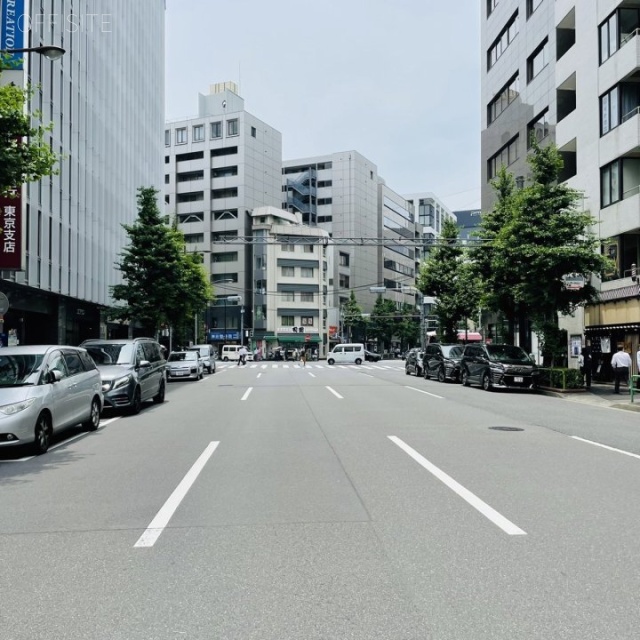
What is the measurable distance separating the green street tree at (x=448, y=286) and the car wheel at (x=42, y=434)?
3181 centimetres

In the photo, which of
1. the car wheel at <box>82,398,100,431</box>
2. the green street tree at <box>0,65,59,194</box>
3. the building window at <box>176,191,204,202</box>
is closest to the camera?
the green street tree at <box>0,65,59,194</box>

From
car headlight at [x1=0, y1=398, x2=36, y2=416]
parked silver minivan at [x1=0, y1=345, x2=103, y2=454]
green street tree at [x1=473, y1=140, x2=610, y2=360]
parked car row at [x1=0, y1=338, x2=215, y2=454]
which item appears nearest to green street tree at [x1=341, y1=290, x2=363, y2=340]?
green street tree at [x1=473, y1=140, x2=610, y2=360]

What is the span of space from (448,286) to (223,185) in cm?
5091

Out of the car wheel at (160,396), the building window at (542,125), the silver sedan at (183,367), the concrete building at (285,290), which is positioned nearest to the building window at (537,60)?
the building window at (542,125)

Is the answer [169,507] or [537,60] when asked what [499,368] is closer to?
[169,507]

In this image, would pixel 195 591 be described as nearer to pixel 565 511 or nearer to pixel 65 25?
pixel 565 511

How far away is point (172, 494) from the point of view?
688 centimetres

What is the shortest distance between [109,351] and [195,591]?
13248mm

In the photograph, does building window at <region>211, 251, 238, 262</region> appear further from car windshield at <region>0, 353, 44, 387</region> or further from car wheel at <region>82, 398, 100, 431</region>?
car windshield at <region>0, 353, 44, 387</region>

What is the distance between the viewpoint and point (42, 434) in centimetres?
983

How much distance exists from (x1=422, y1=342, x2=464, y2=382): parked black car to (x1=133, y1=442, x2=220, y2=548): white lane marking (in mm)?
21364

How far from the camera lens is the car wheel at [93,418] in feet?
41.2

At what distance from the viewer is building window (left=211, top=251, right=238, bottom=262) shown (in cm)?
8312

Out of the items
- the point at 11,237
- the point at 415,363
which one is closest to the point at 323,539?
the point at 11,237
